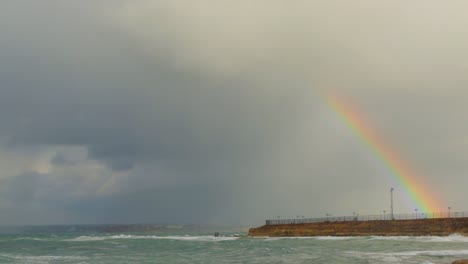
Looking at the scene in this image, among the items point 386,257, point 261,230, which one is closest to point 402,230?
point 261,230

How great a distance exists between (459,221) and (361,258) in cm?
3717

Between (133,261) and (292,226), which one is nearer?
(133,261)

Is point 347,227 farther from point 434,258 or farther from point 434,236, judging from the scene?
point 434,258

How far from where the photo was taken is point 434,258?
117ft

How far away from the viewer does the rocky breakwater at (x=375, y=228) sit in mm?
69444

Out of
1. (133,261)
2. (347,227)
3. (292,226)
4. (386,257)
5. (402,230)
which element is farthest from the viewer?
(292,226)

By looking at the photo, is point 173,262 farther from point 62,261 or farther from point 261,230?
point 261,230

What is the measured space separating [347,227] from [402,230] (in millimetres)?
10231

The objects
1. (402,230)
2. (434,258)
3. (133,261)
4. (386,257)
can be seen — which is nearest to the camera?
(434,258)

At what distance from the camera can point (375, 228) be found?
79938mm

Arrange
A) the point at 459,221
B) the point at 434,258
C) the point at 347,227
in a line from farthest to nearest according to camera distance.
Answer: the point at 347,227 < the point at 459,221 < the point at 434,258

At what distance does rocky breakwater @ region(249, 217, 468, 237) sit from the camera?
69444 millimetres

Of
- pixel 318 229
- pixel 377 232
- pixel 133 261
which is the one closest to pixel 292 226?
pixel 318 229

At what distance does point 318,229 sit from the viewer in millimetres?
86750
